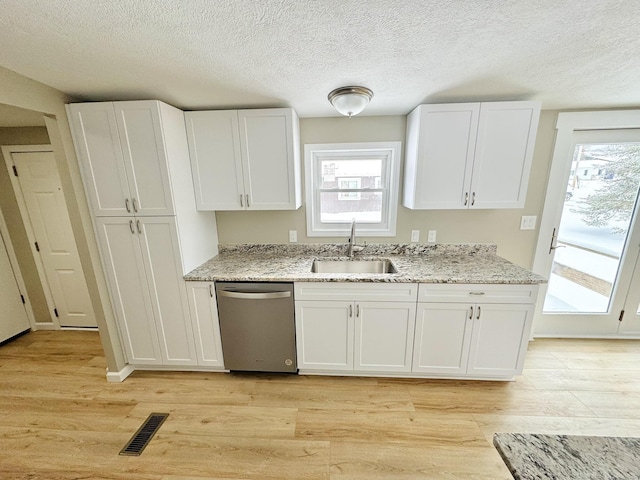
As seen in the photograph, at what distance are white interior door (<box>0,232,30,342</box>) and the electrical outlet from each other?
210 inches

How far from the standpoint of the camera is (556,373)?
2.09 meters

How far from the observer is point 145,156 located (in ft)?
5.73

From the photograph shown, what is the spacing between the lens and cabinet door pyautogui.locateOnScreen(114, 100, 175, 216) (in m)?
1.68

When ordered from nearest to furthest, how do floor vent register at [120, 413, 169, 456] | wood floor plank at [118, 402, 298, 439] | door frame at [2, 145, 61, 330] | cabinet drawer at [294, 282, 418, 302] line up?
floor vent register at [120, 413, 169, 456] → wood floor plank at [118, 402, 298, 439] → cabinet drawer at [294, 282, 418, 302] → door frame at [2, 145, 61, 330]

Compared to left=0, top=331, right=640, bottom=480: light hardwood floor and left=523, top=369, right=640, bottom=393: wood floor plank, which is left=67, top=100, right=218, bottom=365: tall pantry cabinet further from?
left=523, top=369, right=640, bottom=393: wood floor plank

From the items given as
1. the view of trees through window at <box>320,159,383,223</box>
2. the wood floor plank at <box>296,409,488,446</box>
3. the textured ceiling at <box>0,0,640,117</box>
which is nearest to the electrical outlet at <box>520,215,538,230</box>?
the textured ceiling at <box>0,0,640,117</box>

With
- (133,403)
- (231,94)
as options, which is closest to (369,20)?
(231,94)

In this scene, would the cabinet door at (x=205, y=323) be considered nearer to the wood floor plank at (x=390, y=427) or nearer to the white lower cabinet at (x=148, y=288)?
the white lower cabinet at (x=148, y=288)

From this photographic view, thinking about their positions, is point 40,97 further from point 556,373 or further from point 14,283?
point 556,373

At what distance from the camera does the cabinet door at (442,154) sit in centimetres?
186

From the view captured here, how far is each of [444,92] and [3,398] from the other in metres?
4.09

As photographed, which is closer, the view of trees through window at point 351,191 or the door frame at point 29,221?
the view of trees through window at point 351,191

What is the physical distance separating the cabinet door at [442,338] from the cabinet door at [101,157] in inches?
94.6

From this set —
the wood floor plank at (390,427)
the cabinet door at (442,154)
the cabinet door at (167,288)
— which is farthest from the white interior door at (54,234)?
the cabinet door at (442,154)
